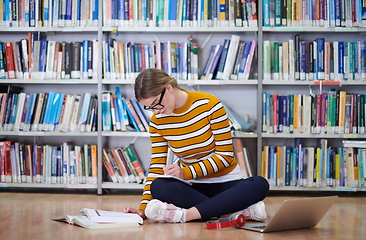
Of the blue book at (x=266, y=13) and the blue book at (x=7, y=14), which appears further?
the blue book at (x=7, y=14)

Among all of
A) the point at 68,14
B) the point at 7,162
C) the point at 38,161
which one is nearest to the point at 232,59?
the point at 68,14

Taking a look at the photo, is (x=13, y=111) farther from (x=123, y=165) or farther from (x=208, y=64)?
(x=208, y=64)

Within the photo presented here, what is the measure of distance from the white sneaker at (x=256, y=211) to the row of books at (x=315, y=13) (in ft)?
5.09

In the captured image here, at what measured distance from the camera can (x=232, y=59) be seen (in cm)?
305

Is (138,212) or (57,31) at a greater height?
(57,31)

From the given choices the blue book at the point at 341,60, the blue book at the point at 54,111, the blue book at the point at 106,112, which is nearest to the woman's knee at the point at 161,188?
the blue book at the point at 106,112

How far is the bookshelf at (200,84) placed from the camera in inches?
119

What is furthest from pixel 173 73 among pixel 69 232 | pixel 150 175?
pixel 69 232

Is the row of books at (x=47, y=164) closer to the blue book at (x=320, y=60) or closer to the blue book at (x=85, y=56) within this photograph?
the blue book at (x=85, y=56)

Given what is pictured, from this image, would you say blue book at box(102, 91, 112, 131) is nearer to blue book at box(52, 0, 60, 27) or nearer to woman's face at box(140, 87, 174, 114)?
blue book at box(52, 0, 60, 27)

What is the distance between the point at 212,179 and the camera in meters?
2.10

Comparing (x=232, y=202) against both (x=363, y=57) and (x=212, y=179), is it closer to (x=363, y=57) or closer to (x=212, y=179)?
(x=212, y=179)

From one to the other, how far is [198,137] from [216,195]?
31cm

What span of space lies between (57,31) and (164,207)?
6.11 feet
